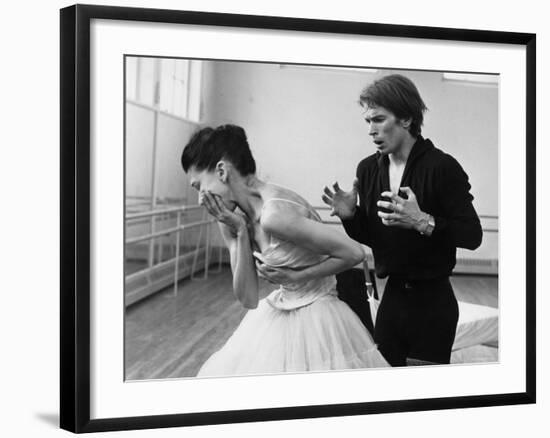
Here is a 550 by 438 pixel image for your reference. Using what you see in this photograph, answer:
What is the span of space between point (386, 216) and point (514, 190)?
0.61 m

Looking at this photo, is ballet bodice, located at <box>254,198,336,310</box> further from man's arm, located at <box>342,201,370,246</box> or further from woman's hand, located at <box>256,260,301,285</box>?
man's arm, located at <box>342,201,370,246</box>

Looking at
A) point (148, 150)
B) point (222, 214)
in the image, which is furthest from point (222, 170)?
point (148, 150)

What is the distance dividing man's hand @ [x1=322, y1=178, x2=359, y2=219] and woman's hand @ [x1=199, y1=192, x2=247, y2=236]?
1.14 ft

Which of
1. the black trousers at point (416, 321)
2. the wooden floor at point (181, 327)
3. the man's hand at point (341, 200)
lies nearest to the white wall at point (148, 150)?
the wooden floor at point (181, 327)

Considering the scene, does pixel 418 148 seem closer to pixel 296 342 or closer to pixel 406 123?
pixel 406 123

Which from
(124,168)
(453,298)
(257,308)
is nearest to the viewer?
(124,168)

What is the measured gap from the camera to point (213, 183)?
3391mm

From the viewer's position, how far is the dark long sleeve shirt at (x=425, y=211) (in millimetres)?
3561

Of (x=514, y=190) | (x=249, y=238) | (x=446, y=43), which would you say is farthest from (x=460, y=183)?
(x=249, y=238)

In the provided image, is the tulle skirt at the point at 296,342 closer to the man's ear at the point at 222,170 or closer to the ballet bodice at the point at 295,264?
the ballet bodice at the point at 295,264

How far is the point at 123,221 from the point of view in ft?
10.6

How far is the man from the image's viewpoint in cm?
356

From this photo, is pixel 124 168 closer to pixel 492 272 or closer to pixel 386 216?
pixel 386 216

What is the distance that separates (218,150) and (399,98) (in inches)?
30.7
